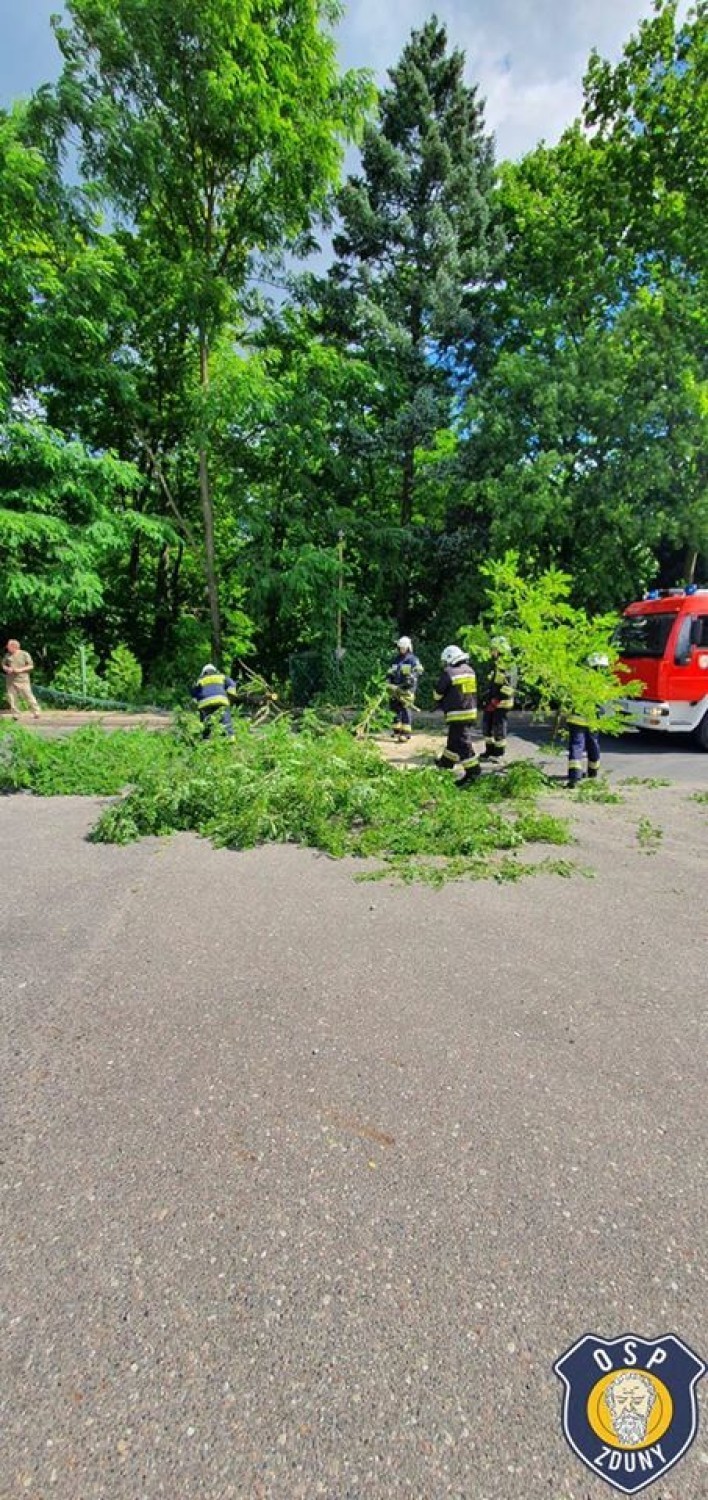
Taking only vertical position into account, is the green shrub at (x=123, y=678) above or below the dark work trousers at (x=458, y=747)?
above

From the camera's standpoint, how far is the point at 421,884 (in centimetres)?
511

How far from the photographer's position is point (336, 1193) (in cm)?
229

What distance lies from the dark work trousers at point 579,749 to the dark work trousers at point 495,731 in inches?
53.3

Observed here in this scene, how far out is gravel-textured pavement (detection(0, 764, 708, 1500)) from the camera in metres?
1.60

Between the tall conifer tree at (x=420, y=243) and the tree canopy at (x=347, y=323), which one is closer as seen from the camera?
the tree canopy at (x=347, y=323)

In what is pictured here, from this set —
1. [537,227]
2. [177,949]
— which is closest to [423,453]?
[537,227]

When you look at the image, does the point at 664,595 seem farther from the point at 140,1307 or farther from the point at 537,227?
the point at 140,1307

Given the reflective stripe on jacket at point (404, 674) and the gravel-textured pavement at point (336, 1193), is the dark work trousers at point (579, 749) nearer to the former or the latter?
the gravel-textured pavement at point (336, 1193)

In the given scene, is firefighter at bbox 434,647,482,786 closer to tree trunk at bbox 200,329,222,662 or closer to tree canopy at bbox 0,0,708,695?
tree canopy at bbox 0,0,708,695

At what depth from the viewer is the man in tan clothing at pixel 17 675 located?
483 inches

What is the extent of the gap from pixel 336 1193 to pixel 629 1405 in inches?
39.1

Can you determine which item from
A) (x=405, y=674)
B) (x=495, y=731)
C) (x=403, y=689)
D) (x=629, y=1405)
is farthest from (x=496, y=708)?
(x=629, y=1405)

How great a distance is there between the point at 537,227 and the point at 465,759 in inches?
547

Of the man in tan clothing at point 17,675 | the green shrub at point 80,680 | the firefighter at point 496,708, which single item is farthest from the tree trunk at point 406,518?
the man in tan clothing at point 17,675
